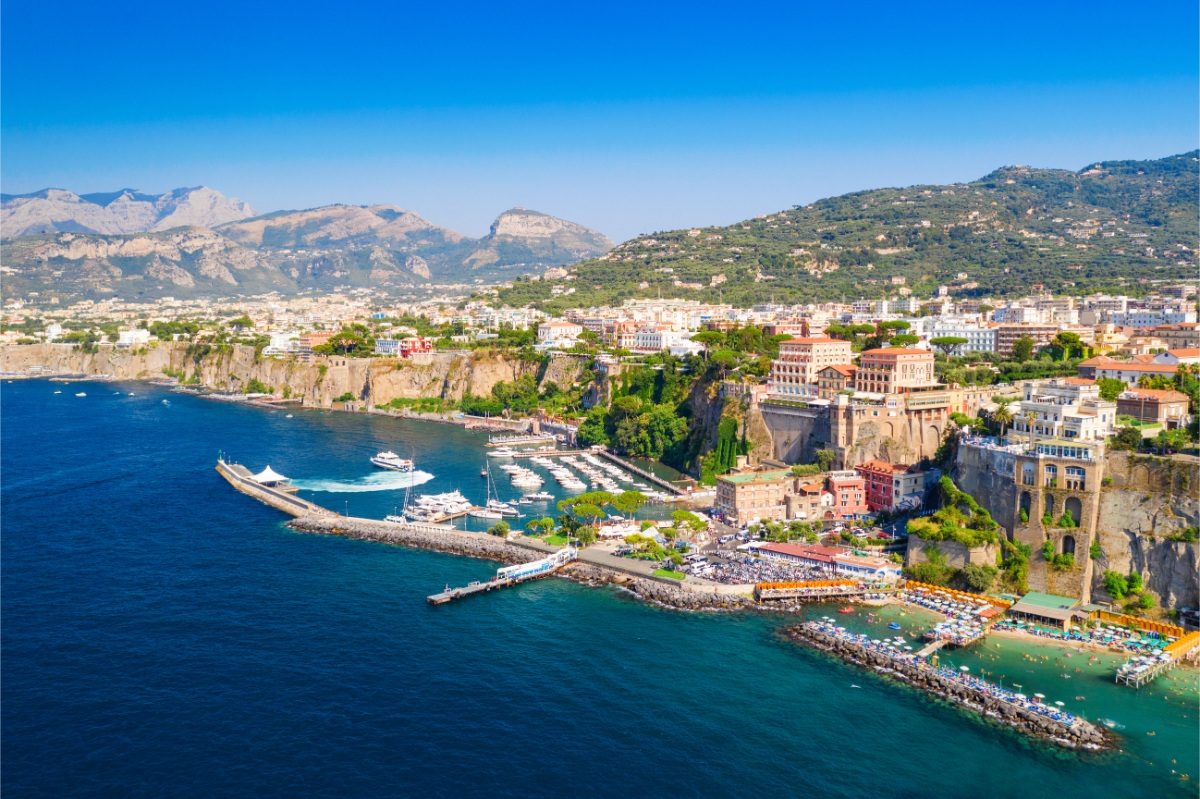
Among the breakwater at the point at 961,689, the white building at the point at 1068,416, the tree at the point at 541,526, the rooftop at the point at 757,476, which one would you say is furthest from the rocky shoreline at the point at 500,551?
the white building at the point at 1068,416

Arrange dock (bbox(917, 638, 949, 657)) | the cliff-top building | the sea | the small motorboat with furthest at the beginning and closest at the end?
the cliff-top building
the small motorboat
dock (bbox(917, 638, 949, 657))
the sea

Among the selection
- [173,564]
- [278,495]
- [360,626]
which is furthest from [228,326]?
[360,626]

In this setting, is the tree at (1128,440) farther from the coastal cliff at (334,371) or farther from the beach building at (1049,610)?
the coastal cliff at (334,371)

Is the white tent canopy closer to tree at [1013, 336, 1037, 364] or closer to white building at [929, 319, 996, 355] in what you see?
tree at [1013, 336, 1037, 364]

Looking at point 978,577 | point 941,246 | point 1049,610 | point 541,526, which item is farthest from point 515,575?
point 941,246

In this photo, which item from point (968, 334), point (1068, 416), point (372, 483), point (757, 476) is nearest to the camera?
point (1068, 416)

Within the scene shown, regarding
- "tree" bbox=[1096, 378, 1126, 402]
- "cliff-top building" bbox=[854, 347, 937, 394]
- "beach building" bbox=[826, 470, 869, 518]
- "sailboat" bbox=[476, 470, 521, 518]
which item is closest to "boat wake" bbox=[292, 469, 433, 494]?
"sailboat" bbox=[476, 470, 521, 518]

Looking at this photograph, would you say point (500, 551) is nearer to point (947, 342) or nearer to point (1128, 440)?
point (1128, 440)
